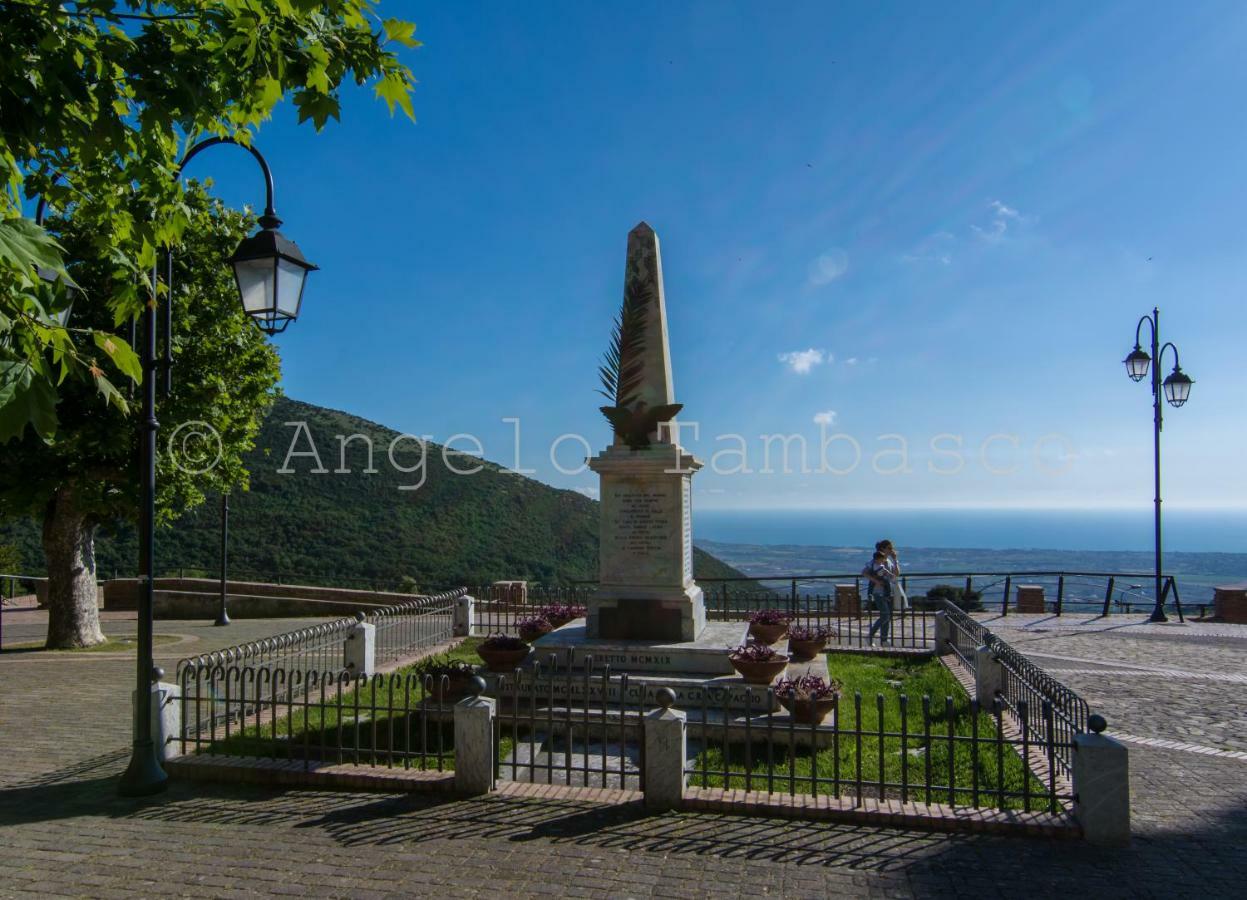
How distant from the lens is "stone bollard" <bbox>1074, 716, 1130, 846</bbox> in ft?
18.7

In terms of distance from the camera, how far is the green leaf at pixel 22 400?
270 cm

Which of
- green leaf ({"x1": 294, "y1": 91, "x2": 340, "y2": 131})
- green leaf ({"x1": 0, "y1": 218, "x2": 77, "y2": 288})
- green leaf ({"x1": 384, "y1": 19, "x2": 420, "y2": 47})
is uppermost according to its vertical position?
green leaf ({"x1": 384, "y1": 19, "x2": 420, "y2": 47})

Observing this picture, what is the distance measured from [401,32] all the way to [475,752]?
17.6 feet

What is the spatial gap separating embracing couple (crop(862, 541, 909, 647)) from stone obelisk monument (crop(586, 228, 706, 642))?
506 cm

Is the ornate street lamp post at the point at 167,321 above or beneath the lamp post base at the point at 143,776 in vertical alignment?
above

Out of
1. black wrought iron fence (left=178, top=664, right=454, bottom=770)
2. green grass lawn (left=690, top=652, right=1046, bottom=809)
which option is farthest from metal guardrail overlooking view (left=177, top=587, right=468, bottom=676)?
green grass lawn (left=690, top=652, right=1046, bottom=809)

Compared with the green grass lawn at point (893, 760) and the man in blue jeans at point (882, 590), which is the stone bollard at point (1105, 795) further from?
the man in blue jeans at point (882, 590)

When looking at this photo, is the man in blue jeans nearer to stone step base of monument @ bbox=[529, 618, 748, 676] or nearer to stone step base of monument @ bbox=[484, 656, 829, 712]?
stone step base of monument @ bbox=[529, 618, 748, 676]

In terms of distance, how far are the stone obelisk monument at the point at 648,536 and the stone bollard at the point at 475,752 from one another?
4.16 metres

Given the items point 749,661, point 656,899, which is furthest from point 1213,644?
point 656,899

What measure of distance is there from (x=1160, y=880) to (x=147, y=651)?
7755 mm

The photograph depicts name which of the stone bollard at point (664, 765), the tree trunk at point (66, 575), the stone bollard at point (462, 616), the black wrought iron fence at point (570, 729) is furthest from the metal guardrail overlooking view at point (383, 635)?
the stone bollard at point (664, 765)

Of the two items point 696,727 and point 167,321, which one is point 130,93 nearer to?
point 167,321

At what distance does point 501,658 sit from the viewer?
32.2ft
